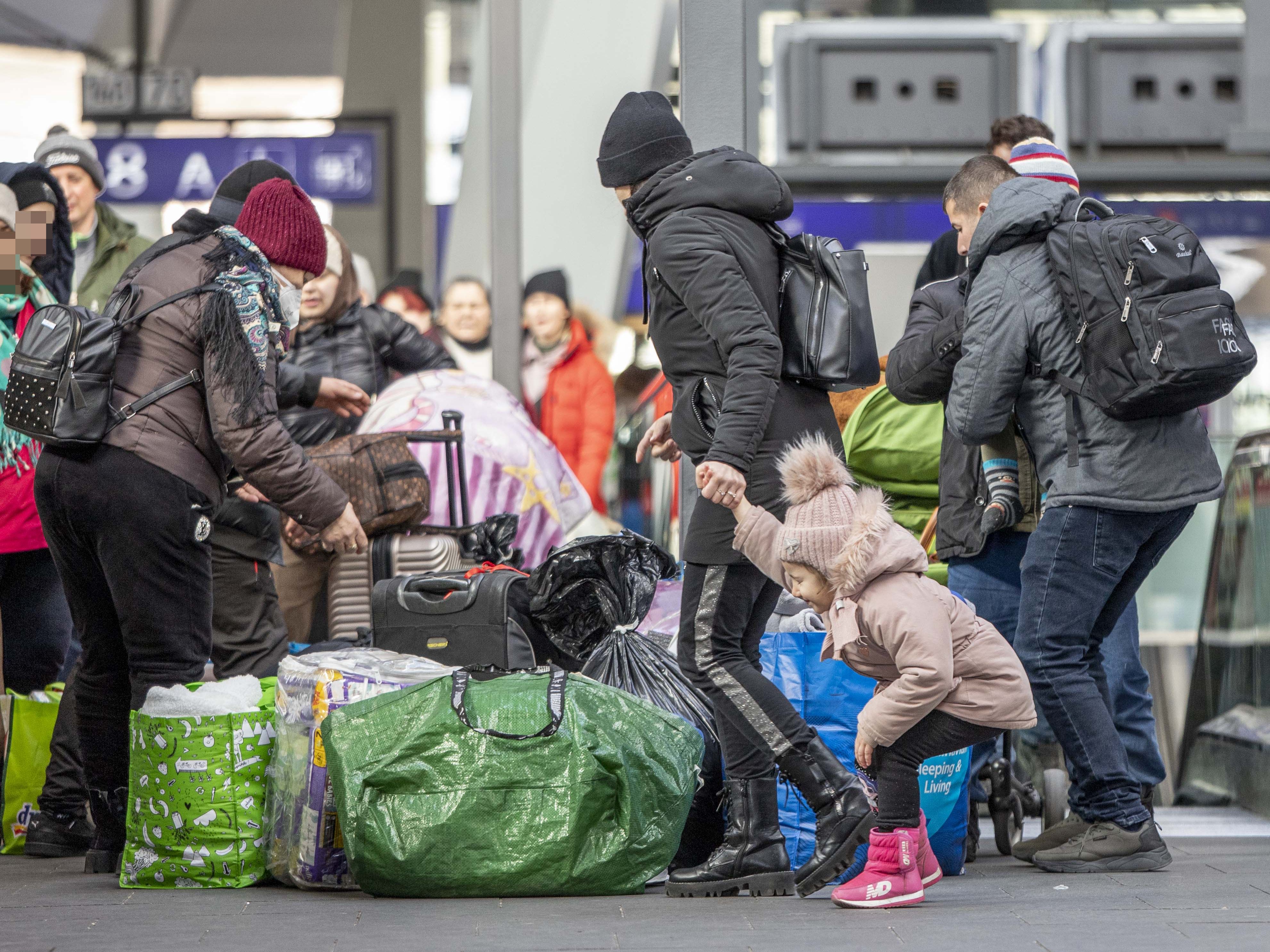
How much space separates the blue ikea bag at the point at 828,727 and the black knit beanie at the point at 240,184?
191 cm

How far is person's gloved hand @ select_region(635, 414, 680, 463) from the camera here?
4324mm

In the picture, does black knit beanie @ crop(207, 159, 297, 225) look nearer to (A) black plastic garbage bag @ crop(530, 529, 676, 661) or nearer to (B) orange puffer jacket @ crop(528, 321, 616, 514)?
(A) black plastic garbage bag @ crop(530, 529, 676, 661)

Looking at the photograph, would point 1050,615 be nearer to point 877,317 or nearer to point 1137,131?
point 877,317

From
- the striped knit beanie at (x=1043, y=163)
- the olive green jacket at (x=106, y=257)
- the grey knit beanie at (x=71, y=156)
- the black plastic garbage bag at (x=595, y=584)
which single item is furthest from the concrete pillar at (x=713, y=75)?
the grey knit beanie at (x=71, y=156)

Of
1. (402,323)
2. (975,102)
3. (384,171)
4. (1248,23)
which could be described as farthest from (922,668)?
(384,171)

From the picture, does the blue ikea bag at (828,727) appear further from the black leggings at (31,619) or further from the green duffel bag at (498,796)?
the black leggings at (31,619)

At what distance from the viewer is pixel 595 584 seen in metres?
4.64

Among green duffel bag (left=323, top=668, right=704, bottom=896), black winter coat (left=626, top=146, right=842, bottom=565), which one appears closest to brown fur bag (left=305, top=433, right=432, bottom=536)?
green duffel bag (left=323, top=668, right=704, bottom=896)

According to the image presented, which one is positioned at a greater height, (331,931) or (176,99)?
(176,99)

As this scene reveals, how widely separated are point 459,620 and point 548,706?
0.73 m

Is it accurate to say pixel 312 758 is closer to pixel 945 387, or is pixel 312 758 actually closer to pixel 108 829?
Result: pixel 108 829

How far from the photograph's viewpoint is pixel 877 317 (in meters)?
7.64

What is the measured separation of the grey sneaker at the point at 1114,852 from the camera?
14.0 ft

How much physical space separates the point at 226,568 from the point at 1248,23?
4.45 m
